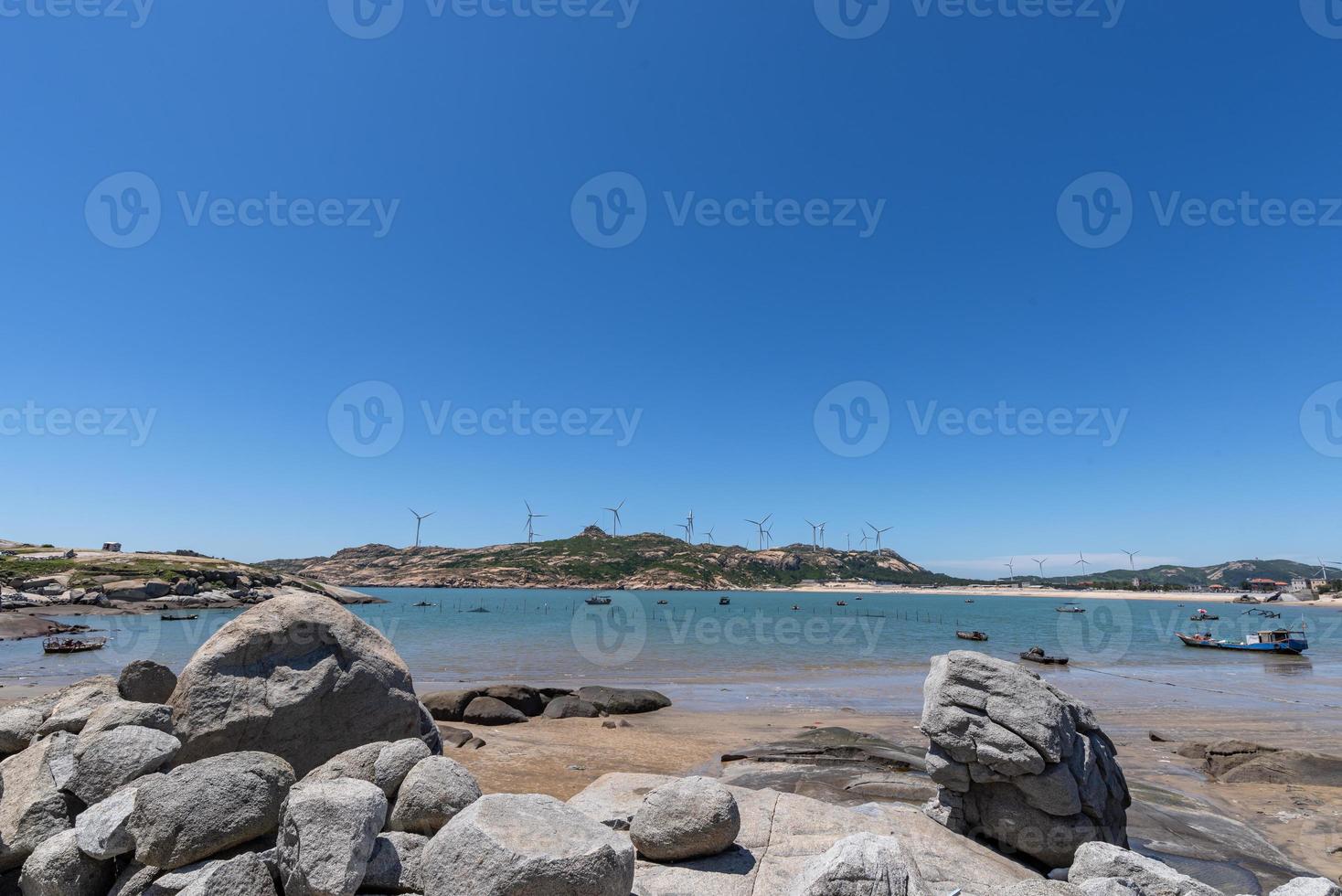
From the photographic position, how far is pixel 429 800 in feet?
23.4

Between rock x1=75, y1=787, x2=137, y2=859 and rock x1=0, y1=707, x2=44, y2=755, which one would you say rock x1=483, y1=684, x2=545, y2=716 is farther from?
rock x1=75, y1=787, x2=137, y2=859

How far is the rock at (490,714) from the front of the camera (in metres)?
24.1

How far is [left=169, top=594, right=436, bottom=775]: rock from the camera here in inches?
370

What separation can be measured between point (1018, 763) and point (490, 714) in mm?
18755

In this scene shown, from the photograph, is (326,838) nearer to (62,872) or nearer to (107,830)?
(107,830)

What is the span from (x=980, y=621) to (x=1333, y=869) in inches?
4091

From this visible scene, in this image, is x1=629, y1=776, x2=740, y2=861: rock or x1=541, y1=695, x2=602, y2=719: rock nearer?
x1=629, y1=776, x2=740, y2=861: rock

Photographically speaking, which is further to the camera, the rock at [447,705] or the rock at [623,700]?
the rock at [623,700]

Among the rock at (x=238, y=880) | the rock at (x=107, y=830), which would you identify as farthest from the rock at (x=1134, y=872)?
the rock at (x=107, y=830)

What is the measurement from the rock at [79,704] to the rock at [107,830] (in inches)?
105

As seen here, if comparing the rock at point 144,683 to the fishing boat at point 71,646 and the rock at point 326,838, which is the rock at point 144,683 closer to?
the rock at point 326,838

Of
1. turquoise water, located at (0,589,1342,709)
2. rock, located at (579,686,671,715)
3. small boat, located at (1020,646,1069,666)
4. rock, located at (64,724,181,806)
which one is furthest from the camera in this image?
small boat, located at (1020,646,1069,666)

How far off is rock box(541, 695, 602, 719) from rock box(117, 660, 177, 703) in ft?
56.4

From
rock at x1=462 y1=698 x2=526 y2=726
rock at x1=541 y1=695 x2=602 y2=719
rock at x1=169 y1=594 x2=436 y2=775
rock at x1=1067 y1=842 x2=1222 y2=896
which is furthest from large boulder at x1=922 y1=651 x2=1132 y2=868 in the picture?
rock at x1=541 y1=695 x2=602 y2=719
